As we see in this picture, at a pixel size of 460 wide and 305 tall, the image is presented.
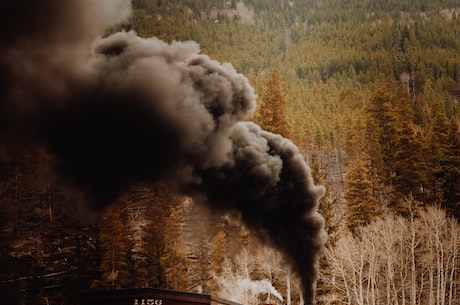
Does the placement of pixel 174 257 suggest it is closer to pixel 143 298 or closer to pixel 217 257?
pixel 217 257

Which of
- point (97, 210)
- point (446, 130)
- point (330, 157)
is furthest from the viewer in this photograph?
point (330, 157)

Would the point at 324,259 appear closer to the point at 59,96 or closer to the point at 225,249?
the point at 225,249

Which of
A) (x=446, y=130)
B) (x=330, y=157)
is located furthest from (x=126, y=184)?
(x=330, y=157)

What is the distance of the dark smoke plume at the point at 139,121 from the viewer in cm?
2178

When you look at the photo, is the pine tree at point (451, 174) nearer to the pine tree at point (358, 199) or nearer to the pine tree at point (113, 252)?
the pine tree at point (358, 199)

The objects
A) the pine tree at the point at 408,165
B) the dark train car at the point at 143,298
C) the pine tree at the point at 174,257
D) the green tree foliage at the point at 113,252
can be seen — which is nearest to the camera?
the dark train car at the point at 143,298

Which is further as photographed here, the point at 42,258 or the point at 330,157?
the point at 330,157

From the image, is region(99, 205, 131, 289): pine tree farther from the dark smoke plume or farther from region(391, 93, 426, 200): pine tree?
region(391, 93, 426, 200): pine tree

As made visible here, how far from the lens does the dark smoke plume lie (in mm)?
21781

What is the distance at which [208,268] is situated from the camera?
26688mm

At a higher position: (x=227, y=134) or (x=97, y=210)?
(x=227, y=134)

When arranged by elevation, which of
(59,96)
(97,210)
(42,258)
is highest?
(59,96)

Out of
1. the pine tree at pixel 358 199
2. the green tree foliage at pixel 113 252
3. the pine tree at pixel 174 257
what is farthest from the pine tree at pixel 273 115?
the green tree foliage at pixel 113 252

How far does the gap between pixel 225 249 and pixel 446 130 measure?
45.0 feet
